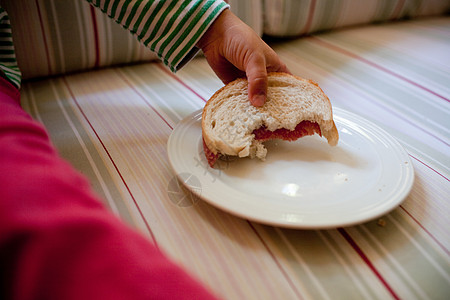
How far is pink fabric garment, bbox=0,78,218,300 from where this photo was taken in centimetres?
23

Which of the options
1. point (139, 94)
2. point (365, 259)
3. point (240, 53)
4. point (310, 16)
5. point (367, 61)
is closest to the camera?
point (365, 259)

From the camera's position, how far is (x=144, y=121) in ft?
2.53

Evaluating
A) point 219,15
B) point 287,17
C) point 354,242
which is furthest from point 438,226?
point 287,17

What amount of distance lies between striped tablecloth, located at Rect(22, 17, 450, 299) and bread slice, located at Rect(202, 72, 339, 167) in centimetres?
12

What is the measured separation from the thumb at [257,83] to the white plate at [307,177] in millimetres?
97

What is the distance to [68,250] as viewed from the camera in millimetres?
236

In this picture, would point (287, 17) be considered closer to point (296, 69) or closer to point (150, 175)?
point (296, 69)

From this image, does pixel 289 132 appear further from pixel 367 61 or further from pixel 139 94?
pixel 367 61

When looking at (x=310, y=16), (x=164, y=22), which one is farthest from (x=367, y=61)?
(x=164, y=22)

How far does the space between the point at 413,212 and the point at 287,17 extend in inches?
34.5

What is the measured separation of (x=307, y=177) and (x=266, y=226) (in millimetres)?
137

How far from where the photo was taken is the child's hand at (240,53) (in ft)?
2.13

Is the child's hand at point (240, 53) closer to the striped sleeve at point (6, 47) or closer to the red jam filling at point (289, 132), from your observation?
the red jam filling at point (289, 132)

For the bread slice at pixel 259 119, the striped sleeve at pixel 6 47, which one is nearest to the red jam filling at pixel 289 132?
the bread slice at pixel 259 119
